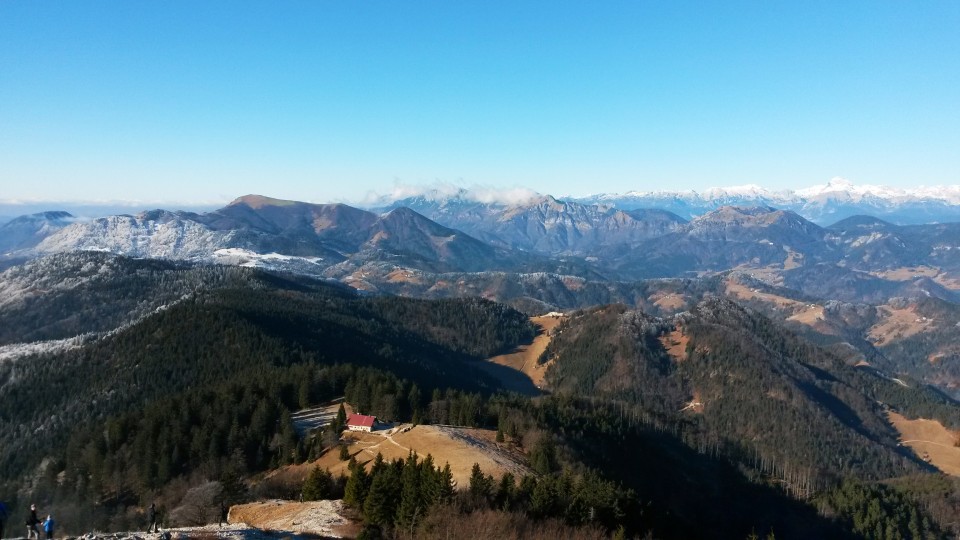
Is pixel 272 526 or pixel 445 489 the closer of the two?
pixel 445 489

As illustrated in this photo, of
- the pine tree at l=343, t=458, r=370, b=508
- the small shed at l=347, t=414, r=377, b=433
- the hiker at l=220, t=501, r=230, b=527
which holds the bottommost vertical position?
the small shed at l=347, t=414, r=377, b=433

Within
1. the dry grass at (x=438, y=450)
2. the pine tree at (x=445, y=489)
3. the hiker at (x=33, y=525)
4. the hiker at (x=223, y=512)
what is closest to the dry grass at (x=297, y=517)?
the hiker at (x=223, y=512)

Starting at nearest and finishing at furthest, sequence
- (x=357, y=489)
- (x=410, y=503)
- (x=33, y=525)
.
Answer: (x=33, y=525) → (x=410, y=503) → (x=357, y=489)

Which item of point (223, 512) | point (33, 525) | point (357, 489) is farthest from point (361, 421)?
point (33, 525)

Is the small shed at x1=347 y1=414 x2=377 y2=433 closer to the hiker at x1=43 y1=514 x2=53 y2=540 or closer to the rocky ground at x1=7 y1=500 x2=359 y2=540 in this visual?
the rocky ground at x1=7 y1=500 x2=359 y2=540

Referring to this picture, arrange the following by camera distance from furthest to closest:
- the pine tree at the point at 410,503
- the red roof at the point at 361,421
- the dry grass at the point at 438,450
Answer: the red roof at the point at 361,421, the dry grass at the point at 438,450, the pine tree at the point at 410,503

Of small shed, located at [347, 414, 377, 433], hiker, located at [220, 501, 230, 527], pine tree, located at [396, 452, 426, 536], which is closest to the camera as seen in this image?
pine tree, located at [396, 452, 426, 536]

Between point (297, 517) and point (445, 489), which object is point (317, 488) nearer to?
point (297, 517)

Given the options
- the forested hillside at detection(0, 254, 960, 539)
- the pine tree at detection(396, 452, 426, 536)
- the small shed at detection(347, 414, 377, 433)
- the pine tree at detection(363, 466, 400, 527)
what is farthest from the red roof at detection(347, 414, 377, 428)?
the pine tree at detection(363, 466, 400, 527)

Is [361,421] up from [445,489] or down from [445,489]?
down

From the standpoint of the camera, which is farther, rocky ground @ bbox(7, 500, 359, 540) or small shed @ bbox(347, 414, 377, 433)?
small shed @ bbox(347, 414, 377, 433)

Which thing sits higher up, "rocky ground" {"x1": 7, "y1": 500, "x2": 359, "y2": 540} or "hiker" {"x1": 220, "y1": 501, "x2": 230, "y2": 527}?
"rocky ground" {"x1": 7, "y1": 500, "x2": 359, "y2": 540}

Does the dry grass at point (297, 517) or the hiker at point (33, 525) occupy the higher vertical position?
the hiker at point (33, 525)

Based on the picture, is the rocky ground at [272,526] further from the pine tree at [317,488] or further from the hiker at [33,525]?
the hiker at [33,525]
